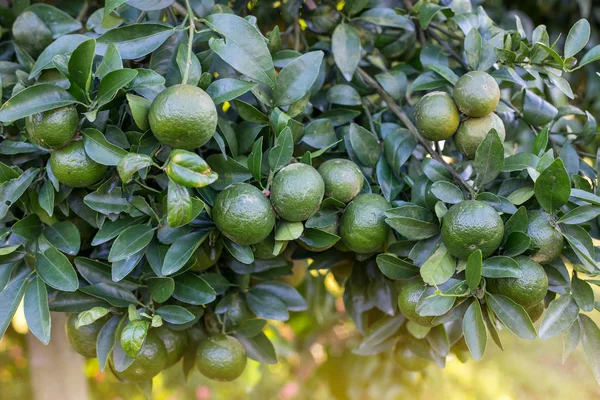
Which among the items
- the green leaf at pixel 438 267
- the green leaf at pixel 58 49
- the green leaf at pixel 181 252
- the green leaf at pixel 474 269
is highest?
the green leaf at pixel 58 49

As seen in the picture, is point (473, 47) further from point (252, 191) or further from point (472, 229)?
point (252, 191)

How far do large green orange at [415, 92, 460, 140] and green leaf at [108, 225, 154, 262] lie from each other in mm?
408

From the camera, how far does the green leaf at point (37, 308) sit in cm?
66

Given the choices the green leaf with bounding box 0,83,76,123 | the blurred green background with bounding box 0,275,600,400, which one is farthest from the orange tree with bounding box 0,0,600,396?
the blurred green background with bounding box 0,275,600,400

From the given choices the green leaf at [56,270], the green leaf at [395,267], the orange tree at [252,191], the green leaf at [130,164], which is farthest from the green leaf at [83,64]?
the green leaf at [395,267]

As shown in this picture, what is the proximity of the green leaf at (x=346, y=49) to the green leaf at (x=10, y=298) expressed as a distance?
56 cm

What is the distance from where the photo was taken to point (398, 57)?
3.18ft

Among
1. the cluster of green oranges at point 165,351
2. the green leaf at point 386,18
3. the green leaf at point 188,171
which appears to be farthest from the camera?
the green leaf at point 386,18

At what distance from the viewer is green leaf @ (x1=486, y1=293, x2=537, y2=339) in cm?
64

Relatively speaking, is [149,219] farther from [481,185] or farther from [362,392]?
[362,392]

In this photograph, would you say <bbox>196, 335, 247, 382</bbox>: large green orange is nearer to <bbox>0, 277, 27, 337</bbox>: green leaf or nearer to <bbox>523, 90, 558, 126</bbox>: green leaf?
<bbox>0, 277, 27, 337</bbox>: green leaf

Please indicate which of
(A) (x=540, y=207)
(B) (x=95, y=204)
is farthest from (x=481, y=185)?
(B) (x=95, y=204)

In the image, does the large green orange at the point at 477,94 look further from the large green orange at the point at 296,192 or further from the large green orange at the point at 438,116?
the large green orange at the point at 296,192

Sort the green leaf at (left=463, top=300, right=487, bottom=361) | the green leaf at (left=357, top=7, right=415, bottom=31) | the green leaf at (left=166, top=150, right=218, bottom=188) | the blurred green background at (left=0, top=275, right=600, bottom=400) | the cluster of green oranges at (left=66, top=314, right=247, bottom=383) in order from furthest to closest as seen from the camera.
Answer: the blurred green background at (left=0, top=275, right=600, bottom=400), the green leaf at (left=357, top=7, right=415, bottom=31), the cluster of green oranges at (left=66, top=314, right=247, bottom=383), the green leaf at (left=463, top=300, right=487, bottom=361), the green leaf at (left=166, top=150, right=218, bottom=188)
